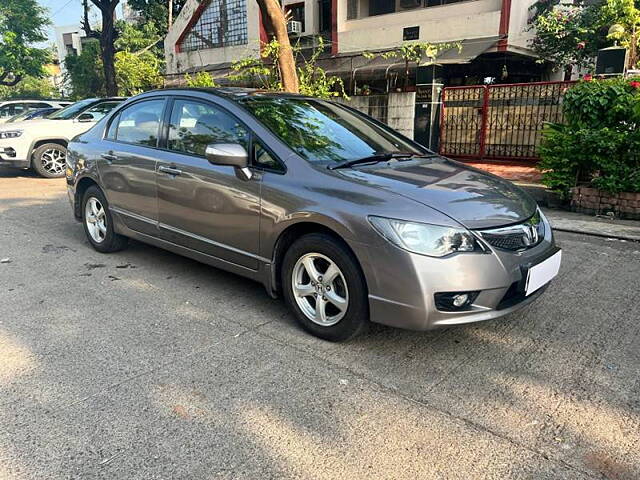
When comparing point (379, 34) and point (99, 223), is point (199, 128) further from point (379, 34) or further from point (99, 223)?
point (379, 34)

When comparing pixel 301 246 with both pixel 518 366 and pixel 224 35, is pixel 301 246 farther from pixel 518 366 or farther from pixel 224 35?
pixel 224 35

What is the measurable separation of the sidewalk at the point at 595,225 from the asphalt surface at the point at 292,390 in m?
1.78

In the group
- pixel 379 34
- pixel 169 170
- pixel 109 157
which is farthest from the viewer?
pixel 379 34

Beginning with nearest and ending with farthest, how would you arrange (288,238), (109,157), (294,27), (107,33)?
(288,238), (109,157), (294,27), (107,33)

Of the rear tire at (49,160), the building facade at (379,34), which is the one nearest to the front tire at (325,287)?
the rear tire at (49,160)

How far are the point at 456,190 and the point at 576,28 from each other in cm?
1383

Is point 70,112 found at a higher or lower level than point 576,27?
lower

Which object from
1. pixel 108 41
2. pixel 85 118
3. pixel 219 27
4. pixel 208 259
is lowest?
pixel 208 259

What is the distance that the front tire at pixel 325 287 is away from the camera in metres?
3.15

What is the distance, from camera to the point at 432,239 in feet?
9.58

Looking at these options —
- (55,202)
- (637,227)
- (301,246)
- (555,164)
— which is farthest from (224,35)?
(301,246)

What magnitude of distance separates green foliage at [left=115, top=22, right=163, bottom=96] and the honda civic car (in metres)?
17.0

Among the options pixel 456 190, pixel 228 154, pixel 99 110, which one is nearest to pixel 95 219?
pixel 228 154

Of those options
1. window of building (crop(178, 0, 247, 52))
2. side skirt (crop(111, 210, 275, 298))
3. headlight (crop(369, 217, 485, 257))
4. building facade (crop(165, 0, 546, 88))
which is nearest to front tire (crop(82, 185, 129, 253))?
side skirt (crop(111, 210, 275, 298))
